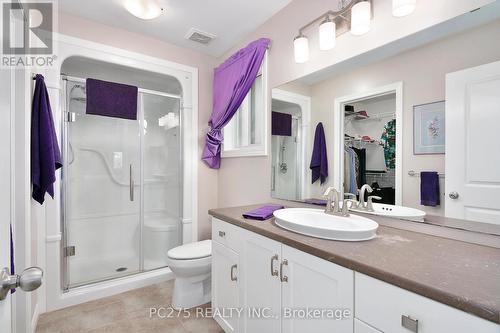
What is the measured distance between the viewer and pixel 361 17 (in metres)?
1.32

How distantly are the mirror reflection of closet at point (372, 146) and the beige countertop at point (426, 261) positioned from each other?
0.24 m

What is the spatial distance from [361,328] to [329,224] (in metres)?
0.58

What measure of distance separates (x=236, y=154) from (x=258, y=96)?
60 cm

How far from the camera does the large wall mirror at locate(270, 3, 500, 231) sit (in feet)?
3.40

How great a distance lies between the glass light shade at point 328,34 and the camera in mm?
1486

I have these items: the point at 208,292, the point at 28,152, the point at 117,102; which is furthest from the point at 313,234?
the point at 117,102

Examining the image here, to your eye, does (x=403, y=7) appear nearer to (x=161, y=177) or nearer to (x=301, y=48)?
(x=301, y=48)

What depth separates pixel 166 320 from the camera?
186cm

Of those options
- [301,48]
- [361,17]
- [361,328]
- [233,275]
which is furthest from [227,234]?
[361,17]

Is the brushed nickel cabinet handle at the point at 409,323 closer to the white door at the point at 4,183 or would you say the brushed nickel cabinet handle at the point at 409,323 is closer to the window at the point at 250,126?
the white door at the point at 4,183

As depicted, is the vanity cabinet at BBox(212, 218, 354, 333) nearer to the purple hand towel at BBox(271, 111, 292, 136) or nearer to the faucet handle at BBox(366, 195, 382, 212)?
the faucet handle at BBox(366, 195, 382, 212)

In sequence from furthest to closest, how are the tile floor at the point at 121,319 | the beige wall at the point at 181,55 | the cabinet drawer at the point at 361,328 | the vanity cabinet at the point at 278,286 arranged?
the beige wall at the point at 181,55, the tile floor at the point at 121,319, the vanity cabinet at the point at 278,286, the cabinet drawer at the point at 361,328

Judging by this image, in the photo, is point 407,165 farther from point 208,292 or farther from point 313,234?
point 208,292

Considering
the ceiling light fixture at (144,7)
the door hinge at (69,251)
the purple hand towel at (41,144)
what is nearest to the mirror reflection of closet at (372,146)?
the ceiling light fixture at (144,7)
